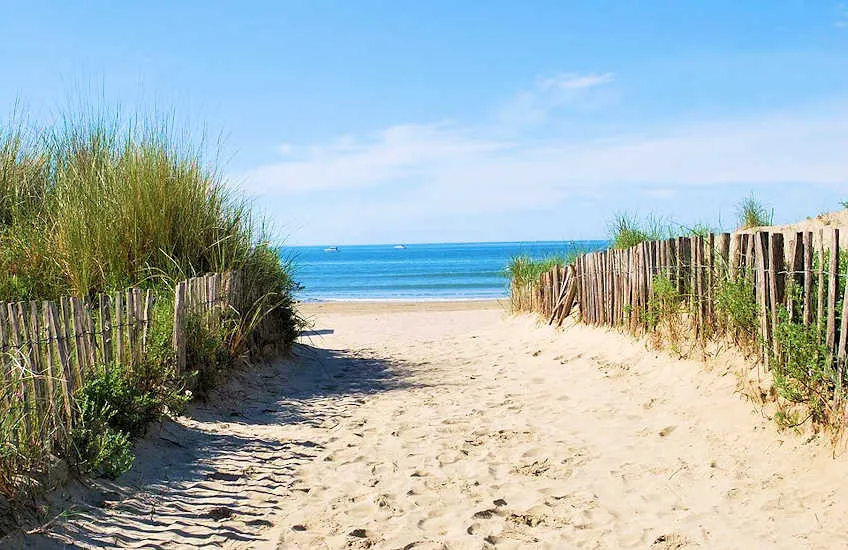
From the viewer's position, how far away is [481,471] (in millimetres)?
4875

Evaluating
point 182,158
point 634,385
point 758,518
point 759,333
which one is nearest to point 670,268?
point 634,385

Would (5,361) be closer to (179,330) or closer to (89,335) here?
(89,335)

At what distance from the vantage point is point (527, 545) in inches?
147

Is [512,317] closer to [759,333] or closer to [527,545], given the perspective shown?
[759,333]

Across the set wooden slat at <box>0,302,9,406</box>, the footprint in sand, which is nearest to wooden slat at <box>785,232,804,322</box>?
the footprint in sand

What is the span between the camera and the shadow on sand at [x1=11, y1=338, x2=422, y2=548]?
3746 mm

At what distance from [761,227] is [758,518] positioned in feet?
29.3

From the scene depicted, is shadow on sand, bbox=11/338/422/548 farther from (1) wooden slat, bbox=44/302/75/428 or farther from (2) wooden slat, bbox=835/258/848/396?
Answer: (2) wooden slat, bbox=835/258/848/396

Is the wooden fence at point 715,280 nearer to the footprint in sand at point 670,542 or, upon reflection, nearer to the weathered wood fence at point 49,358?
the footprint in sand at point 670,542

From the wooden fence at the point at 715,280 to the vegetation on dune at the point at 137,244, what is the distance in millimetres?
3777

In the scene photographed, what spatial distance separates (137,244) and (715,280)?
5.15 metres

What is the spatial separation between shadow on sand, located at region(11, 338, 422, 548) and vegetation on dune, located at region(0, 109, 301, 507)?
0.92 ft

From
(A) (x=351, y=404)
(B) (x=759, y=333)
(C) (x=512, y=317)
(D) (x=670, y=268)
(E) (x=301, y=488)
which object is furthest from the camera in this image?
(C) (x=512, y=317)

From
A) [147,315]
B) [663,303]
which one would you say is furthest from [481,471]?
[663,303]
